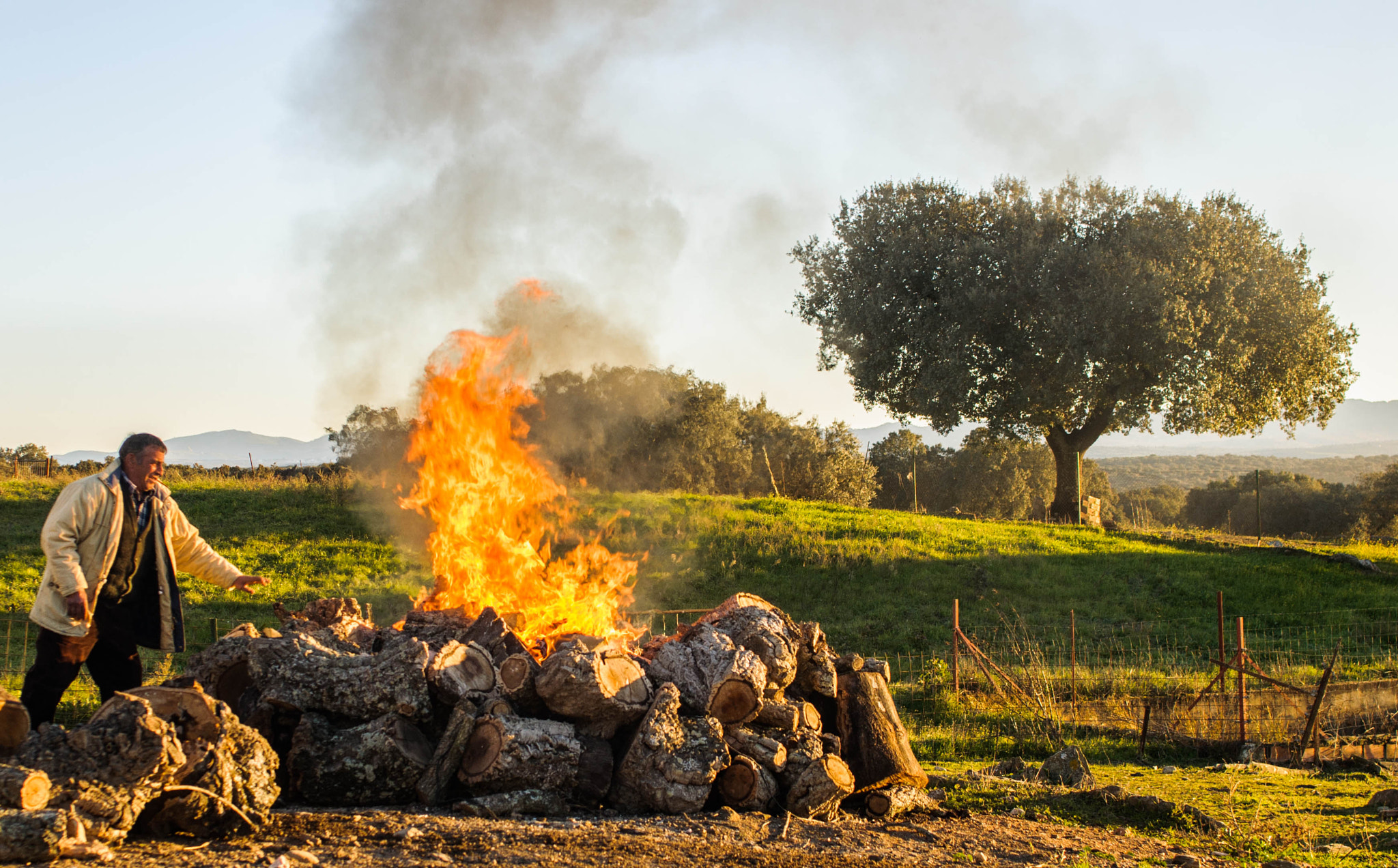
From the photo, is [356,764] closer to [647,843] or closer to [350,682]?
[350,682]

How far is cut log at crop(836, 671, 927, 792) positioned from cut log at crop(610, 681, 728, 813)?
122 centimetres

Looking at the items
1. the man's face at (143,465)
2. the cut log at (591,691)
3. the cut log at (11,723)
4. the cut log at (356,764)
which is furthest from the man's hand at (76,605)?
the cut log at (591,691)

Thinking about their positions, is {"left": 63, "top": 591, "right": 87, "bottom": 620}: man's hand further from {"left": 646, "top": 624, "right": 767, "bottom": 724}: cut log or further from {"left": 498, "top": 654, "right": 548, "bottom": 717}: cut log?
{"left": 646, "top": 624, "right": 767, "bottom": 724}: cut log

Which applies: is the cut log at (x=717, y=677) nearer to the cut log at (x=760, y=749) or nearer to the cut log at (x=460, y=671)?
the cut log at (x=760, y=749)

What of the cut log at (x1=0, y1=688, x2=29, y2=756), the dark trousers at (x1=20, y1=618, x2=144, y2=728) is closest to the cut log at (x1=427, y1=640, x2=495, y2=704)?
the dark trousers at (x1=20, y1=618, x2=144, y2=728)

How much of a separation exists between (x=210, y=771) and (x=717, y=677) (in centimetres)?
287

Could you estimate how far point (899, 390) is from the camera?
81.6 feet

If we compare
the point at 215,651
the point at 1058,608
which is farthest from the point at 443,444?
the point at 1058,608

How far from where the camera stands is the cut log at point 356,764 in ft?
16.0

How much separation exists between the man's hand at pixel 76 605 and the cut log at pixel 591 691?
2565 mm

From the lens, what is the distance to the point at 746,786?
208 inches

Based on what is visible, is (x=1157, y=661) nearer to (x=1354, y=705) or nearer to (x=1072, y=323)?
(x=1354, y=705)

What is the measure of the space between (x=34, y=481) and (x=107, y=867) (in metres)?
22.3

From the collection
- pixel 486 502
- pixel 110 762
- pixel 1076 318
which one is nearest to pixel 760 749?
pixel 110 762
